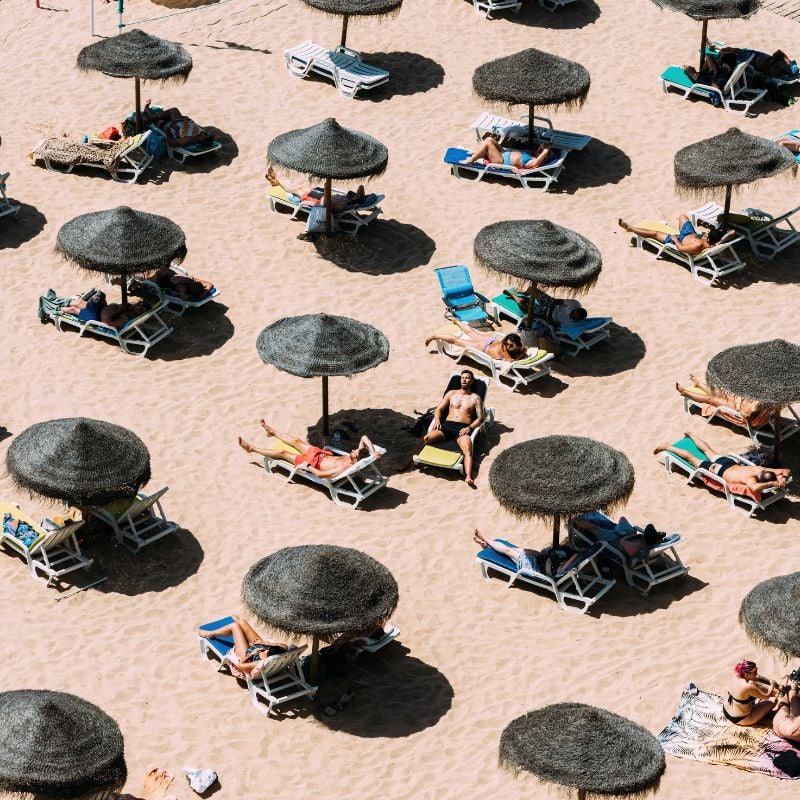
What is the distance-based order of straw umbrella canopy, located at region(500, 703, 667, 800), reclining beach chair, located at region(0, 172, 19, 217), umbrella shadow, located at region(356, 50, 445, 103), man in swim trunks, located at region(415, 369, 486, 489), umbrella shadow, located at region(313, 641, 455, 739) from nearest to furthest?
straw umbrella canopy, located at region(500, 703, 667, 800), umbrella shadow, located at region(313, 641, 455, 739), man in swim trunks, located at region(415, 369, 486, 489), reclining beach chair, located at region(0, 172, 19, 217), umbrella shadow, located at region(356, 50, 445, 103)

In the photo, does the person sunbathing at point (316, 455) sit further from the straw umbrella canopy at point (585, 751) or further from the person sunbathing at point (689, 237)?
the person sunbathing at point (689, 237)

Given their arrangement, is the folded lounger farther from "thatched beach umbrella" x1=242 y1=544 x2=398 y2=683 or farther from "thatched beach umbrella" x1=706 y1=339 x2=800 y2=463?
"thatched beach umbrella" x1=242 y1=544 x2=398 y2=683

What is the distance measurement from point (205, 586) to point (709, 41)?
15.4 metres

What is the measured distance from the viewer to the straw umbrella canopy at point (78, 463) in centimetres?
2295

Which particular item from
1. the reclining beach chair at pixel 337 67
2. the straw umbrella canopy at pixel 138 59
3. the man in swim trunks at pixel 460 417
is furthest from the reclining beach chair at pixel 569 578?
the reclining beach chair at pixel 337 67

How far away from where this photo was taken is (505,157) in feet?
102

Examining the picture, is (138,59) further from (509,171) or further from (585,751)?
(585,751)

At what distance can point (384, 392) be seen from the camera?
2698 cm

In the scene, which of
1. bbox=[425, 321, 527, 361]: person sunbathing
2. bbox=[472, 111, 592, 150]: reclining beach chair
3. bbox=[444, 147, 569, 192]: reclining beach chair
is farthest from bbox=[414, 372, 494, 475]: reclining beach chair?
bbox=[472, 111, 592, 150]: reclining beach chair

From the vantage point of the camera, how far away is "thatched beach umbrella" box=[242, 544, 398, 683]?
69.3 feet

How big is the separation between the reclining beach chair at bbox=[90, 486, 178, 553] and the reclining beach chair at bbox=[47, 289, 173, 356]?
373 cm

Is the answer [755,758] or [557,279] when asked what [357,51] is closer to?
[557,279]

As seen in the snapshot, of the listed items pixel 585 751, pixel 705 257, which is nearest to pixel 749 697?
pixel 585 751

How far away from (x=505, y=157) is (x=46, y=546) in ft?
35.8
